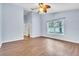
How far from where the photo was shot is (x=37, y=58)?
193cm

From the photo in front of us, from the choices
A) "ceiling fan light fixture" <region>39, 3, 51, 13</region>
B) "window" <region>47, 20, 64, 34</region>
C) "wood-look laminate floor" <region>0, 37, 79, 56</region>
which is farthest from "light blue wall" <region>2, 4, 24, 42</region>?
"window" <region>47, 20, 64, 34</region>

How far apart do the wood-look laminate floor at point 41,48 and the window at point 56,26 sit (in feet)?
1.06

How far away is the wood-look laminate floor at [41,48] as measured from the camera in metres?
2.19

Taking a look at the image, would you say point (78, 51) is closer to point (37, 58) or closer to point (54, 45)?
point (54, 45)

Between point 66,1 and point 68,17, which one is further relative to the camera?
point 68,17

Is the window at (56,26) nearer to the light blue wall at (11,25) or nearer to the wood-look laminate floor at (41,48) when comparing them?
the wood-look laminate floor at (41,48)

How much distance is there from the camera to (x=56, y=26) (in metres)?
2.15

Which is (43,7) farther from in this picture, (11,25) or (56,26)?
(11,25)

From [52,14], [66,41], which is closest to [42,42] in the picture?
[66,41]

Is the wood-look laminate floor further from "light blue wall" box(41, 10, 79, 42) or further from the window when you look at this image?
the window

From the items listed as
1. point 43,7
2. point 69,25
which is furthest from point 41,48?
point 43,7

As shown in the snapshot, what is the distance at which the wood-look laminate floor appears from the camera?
7.18ft

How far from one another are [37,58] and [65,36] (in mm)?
810

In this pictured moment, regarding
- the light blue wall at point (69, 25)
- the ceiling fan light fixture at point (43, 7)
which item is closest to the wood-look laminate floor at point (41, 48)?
the light blue wall at point (69, 25)
